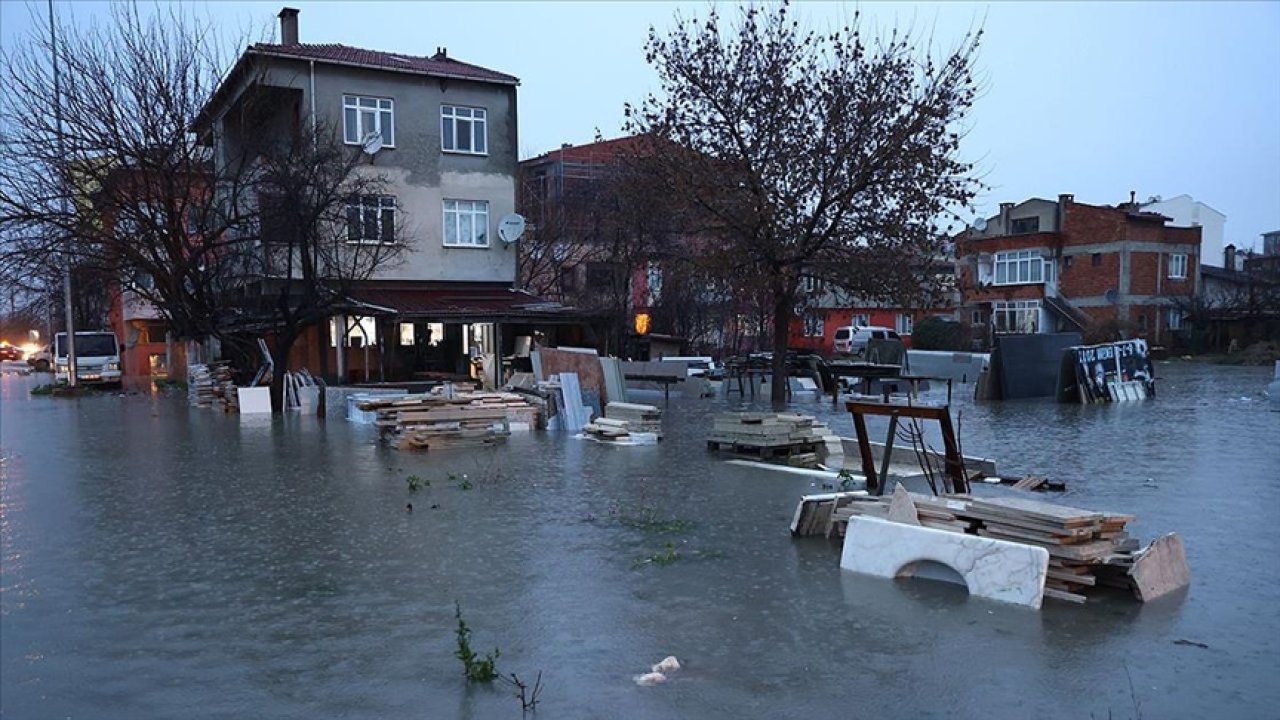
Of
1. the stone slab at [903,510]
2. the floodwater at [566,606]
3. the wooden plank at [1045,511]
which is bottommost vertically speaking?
the floodwater at [566,606]

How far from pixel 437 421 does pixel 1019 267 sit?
162ft

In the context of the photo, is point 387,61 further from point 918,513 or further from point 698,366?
point 918,513

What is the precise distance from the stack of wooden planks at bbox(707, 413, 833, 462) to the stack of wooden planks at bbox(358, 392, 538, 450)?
438 cm

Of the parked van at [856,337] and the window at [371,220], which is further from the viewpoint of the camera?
the parked van at [856,337]

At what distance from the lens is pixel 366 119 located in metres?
29.2

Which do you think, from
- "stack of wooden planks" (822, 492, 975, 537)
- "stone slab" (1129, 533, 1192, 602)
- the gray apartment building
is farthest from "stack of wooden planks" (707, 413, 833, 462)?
the gray apartment building

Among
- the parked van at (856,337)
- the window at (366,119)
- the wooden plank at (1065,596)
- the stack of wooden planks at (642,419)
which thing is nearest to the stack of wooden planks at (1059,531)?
the wooden plank at (1065,596)

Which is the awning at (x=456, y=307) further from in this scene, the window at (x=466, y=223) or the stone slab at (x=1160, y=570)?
the stone slab at (x=1160, y=570)

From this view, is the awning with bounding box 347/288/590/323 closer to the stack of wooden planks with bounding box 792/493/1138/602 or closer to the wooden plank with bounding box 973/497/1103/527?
the stack of wooden planks with bounding box 792/493/1138/602

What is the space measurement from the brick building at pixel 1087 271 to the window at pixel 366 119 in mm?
33766

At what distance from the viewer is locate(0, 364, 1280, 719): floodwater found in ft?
15.6

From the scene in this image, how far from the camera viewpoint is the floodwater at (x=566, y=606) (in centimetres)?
474

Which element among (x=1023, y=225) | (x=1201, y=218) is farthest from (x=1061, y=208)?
(x=1201, y=218)

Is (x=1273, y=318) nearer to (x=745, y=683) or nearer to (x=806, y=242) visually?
(x=806, y=242)
